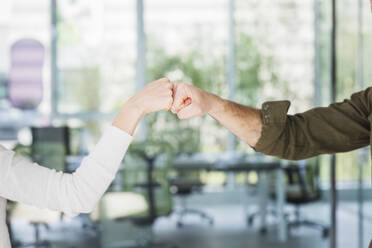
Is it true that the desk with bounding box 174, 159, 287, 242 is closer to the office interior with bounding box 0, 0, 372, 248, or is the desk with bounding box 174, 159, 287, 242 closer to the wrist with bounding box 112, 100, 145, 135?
the office interior with bounding box 0, 0, 372, 248

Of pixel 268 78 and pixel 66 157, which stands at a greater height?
pixel 268 78

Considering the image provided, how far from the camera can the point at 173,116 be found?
27.0 feet

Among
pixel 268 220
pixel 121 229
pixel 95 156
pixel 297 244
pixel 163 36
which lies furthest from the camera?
pixel 163 36

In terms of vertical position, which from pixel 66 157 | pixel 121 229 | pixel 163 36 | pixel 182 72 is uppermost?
pixel 163 36

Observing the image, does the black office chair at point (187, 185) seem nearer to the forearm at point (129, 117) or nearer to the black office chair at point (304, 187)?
the black office chair at point (304, 187)

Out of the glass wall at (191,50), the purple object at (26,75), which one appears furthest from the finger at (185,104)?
the glass wall at (191,50)

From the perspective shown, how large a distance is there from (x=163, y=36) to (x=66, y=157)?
398 cm

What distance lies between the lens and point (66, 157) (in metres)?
4.89

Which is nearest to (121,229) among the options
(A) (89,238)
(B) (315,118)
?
(A) (89,238)

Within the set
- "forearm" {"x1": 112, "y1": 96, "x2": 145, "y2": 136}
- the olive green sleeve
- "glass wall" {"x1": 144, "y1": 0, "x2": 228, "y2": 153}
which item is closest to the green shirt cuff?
the olive green sleeve

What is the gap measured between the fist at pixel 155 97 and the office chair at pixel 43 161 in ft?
10.6

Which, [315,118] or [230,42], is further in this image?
[230,42]

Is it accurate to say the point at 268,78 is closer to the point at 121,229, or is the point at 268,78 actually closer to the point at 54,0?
the point at 54,0

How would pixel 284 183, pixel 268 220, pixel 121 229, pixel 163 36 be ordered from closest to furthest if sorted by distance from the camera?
pixel 121 229, pixel 284 183, pixel 268 220, pixel 163 36
